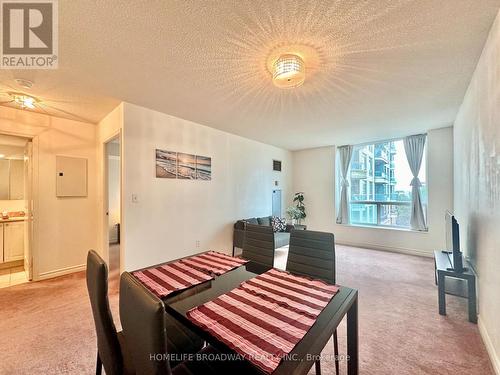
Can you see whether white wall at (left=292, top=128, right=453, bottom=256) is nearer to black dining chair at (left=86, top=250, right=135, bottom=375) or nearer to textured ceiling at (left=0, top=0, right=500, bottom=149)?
textured ceiling at (left=0, top=0, right=500, bottom=149)

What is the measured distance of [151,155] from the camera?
311cm

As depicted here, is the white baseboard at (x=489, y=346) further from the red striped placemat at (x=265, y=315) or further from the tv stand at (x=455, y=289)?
the red striped placemat at (x=265, y=315)

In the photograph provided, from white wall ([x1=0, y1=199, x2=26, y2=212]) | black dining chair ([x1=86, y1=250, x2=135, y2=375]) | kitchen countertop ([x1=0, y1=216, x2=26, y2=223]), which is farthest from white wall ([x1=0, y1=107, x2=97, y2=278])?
black dining chair ([x1=86, y1=250, x2=135, y2=375])

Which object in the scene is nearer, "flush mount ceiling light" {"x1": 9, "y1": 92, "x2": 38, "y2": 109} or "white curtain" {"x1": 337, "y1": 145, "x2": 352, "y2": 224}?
"flush mount ceiling light" {"x1": 9, "y1": 92, "x2": 38, "y2": 109}

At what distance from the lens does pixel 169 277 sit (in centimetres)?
155

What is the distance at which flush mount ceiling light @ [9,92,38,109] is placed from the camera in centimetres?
254

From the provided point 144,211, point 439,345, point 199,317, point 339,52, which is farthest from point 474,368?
point 144,211

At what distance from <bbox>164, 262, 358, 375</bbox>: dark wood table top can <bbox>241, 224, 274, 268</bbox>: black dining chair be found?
345 millimetres

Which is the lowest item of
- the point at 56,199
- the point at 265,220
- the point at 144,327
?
the point at 265,220

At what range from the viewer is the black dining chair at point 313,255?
174 centimetres

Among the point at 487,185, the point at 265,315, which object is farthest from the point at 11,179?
the point at 487,185

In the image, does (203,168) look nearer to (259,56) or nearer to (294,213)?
(259,56)

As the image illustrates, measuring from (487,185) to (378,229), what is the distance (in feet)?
10.9

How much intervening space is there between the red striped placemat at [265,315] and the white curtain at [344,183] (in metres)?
4.34
